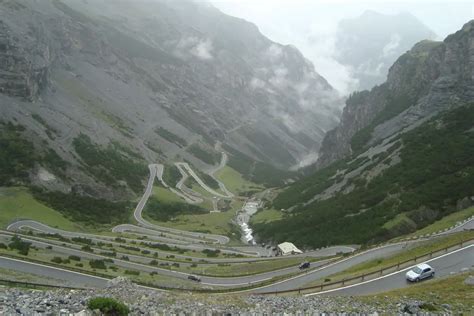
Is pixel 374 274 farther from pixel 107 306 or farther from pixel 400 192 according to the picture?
pixel 400 192

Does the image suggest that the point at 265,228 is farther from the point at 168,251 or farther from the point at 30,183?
the point at 30,183

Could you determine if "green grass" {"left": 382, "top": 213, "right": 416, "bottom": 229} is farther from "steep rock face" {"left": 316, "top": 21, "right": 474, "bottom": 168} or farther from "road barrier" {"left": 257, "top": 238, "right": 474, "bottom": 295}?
"steep rock face" {"left": 316, "top": 21, "right": 474, "bottom": 168}

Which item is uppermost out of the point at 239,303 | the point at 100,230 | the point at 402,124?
the point at 402,124

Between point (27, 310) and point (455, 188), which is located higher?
point (455, 188)

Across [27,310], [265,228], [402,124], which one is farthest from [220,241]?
[27,310]

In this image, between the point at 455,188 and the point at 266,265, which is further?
the point at 455,188

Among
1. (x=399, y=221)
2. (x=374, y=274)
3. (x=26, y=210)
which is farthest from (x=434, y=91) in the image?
(x=26, y=210)

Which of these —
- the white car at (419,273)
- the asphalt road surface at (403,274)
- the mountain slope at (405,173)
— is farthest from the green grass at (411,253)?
the mountain slope at (405,173)
